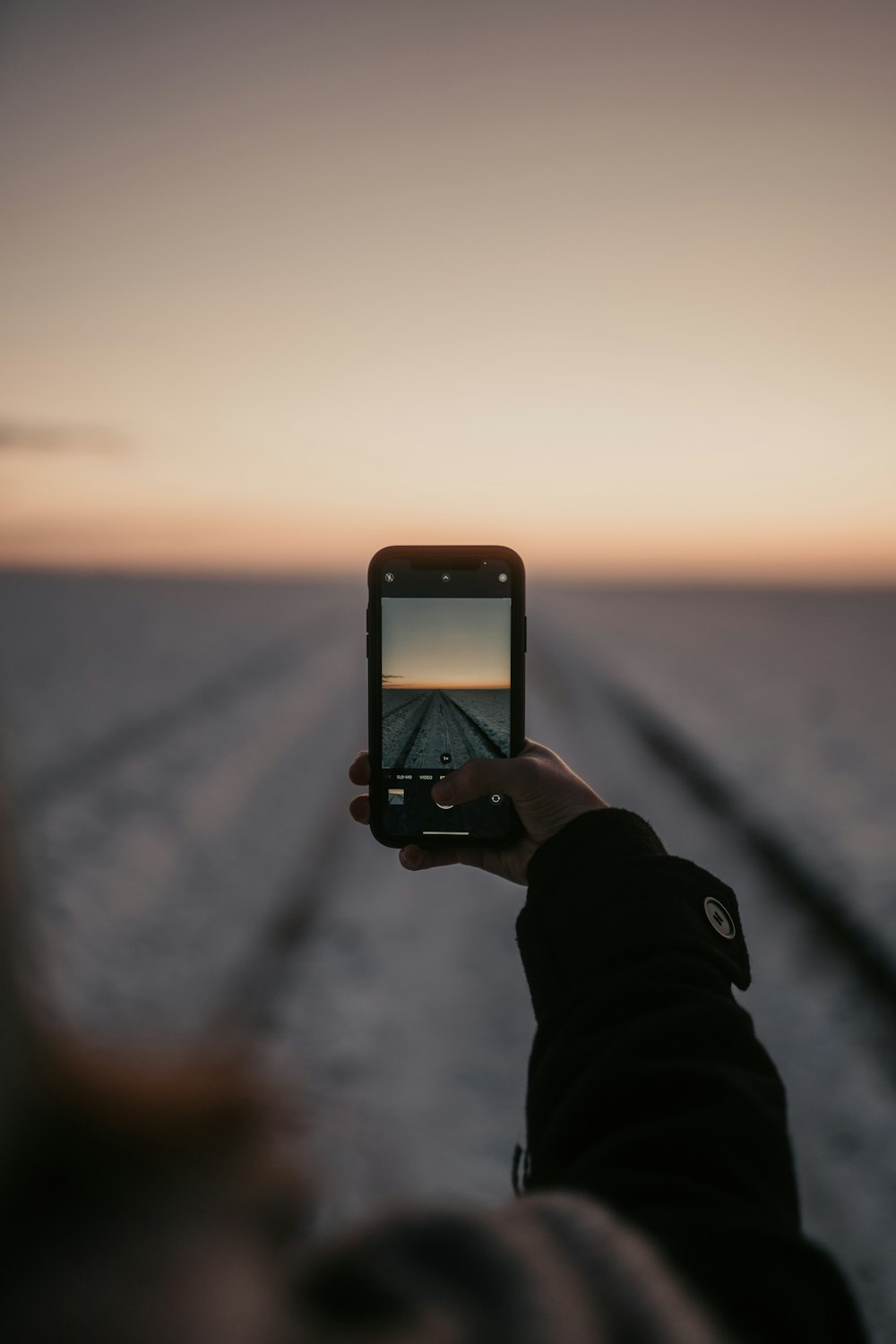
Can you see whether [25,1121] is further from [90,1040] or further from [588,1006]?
[588,1006]

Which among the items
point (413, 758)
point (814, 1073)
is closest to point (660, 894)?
point (413, 758)

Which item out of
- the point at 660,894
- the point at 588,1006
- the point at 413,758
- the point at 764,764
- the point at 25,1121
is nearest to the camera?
the point at 25,1121

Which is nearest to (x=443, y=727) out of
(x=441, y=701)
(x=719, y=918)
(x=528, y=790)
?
(x=441, y=701)

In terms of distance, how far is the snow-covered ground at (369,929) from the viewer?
144 inches

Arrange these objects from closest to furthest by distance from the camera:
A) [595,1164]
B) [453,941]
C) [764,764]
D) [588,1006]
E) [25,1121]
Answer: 1. [25,1121]
2. [595,1164]
3. [588,1006]
4. [453,941]
5. [764,764]

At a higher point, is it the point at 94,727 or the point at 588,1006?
the point at 588,1006

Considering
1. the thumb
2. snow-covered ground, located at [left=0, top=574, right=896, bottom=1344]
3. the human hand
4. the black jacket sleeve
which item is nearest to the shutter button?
the black jacket sleeve

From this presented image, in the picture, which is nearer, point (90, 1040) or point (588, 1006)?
point (90, 1040)

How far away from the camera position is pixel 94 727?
51.6ft

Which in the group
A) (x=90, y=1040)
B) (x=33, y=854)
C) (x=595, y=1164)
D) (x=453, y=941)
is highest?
(x=33, y=854)

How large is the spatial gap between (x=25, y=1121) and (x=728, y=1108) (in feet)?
3.33

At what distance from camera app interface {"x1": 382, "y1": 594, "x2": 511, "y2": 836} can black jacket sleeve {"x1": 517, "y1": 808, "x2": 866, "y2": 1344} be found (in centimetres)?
42

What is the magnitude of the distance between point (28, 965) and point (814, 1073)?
485cm

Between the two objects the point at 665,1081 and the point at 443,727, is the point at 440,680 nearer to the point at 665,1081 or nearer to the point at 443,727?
the point at 443,727
